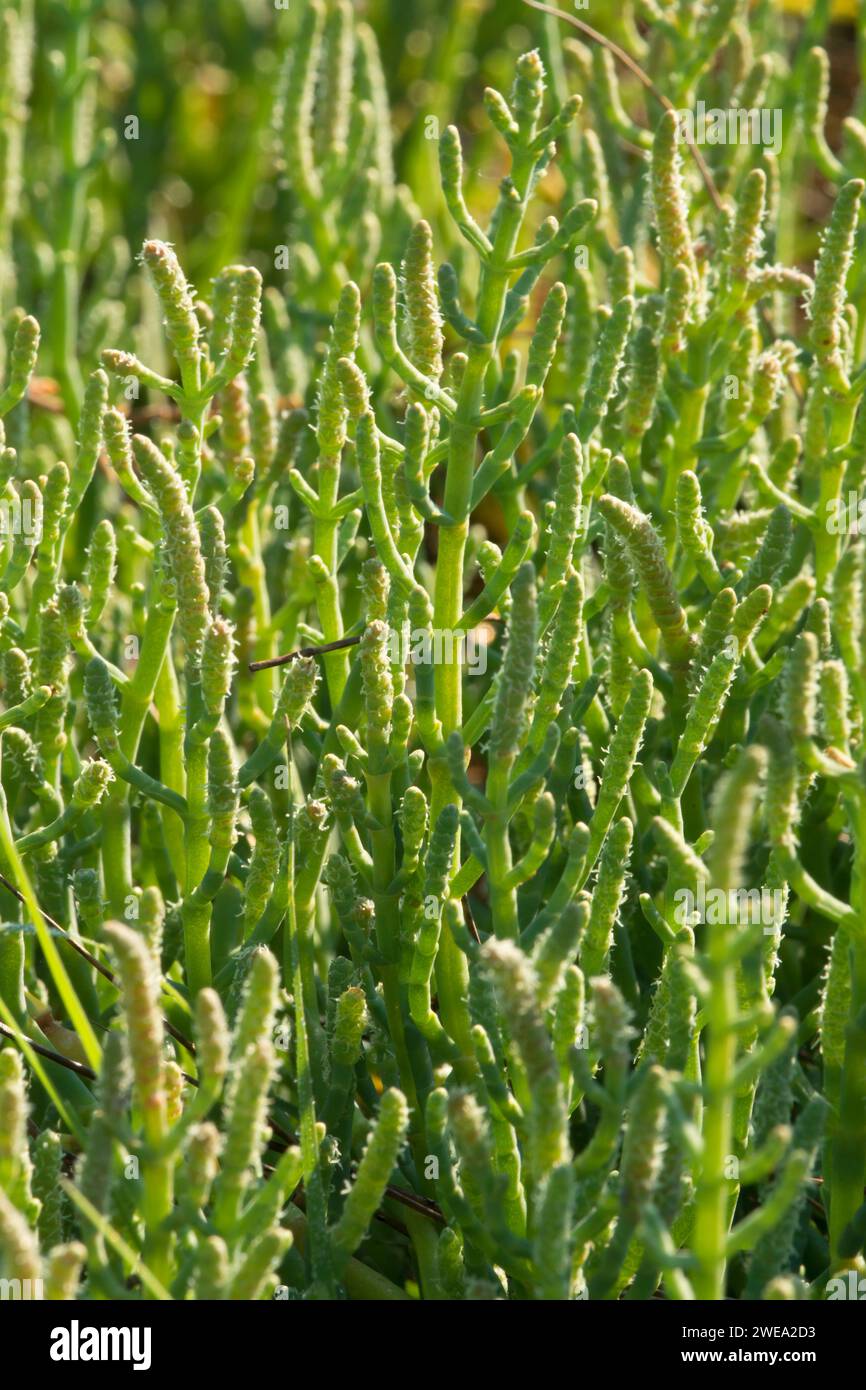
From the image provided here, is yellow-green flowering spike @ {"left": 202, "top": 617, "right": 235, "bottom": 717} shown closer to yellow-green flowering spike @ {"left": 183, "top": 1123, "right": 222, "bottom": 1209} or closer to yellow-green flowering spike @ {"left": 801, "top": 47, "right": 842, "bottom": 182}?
yellow-green flowering spike @ {"left": 183, "top": 1123, "right": 222, "bottom": 1209}

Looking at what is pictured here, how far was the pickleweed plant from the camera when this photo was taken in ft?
2.32

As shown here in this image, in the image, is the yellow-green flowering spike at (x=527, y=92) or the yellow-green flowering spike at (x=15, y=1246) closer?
the yellow-green flowering spike at (x=15, y=1246)

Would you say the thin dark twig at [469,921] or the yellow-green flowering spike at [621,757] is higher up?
the yellow-green flowering spike at [621,757]

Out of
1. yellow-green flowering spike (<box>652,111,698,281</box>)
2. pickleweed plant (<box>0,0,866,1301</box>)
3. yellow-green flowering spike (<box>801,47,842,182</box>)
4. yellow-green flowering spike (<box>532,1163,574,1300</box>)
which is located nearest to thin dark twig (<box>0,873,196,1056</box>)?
pickleweed plant (<box>0,0,866,1301</box>)

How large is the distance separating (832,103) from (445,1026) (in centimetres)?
266

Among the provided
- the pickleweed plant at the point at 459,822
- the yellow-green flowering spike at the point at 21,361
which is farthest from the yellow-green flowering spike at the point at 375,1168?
the yellow-green flowering spike at the point at 21,361

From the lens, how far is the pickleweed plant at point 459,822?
2.32 feet

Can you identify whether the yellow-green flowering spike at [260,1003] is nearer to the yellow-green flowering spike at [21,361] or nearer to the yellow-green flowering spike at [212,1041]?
the yellow-green flowering spike at [212,1041]

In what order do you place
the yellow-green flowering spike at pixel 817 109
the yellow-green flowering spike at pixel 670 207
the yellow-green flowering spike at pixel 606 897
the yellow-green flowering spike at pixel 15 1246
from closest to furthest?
the yellow-green flowering spike at pixel 15 1246, the yellow-green flowering spike at pixel 606 897, the yellow-green flowering spike at pixel 670 207, the yellow-green flowering spike at pixel 817 109

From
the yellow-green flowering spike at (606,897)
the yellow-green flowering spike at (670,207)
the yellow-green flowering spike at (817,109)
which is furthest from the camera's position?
the yellow-green flowering spike at (817,109)

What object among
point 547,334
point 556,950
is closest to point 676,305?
point 547,334
